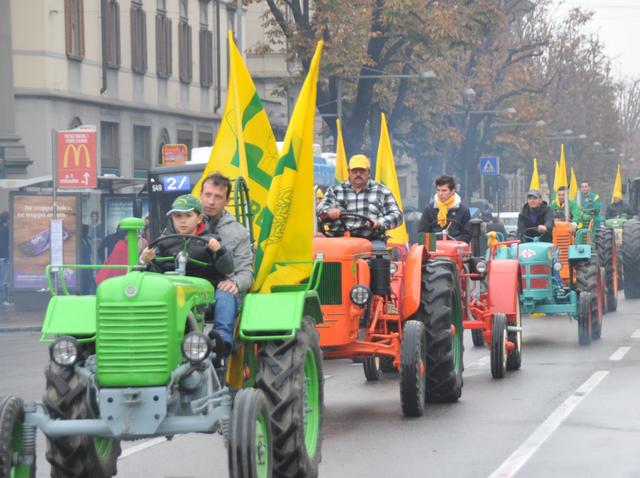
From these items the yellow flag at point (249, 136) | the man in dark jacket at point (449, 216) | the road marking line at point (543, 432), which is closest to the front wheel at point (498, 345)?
the road marking line at point (543, 432)

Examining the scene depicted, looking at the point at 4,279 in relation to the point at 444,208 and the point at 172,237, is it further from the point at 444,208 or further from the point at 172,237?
the point at 172,237

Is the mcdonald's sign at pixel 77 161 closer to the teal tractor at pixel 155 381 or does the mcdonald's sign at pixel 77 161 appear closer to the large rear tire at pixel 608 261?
the large rear tire at pixel 608 261

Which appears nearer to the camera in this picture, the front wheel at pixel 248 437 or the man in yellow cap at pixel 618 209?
the front wheel at pixel 248 437

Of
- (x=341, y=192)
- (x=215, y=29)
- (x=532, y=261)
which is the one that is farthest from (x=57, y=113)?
(x=341, y=192)

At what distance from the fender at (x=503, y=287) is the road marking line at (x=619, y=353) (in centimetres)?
188

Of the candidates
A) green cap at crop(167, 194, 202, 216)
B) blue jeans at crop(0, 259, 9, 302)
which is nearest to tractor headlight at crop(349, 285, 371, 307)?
green cap at crop(167, 194, 202, 216)

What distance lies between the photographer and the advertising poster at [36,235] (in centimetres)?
2916

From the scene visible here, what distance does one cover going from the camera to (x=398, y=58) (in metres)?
46.4

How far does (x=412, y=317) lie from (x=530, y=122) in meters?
59.5

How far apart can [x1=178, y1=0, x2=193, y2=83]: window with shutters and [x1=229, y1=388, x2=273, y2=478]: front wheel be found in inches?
1697

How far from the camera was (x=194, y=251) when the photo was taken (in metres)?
9.24

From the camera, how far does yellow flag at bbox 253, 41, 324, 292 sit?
34.6 ft

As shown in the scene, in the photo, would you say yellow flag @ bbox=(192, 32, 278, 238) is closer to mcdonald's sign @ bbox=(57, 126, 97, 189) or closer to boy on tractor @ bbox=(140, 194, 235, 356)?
boy on tractor @ bbox=(140, 194, 235, 356)

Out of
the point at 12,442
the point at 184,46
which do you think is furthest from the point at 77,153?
the point at 184,46
